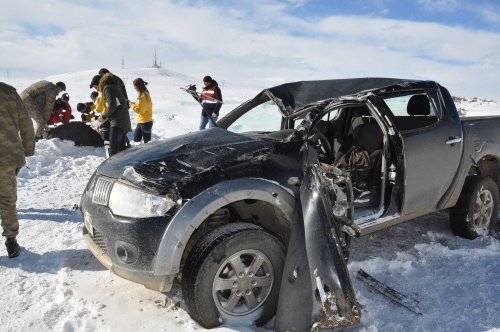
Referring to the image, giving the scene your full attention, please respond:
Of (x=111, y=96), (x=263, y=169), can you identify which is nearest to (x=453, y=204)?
(x=263, y=169)

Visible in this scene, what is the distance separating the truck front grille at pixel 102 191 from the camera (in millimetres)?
2938

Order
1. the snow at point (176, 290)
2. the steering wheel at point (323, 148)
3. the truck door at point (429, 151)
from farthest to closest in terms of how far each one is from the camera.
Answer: the steering wheel at point (323, 148), the truck door at point (429, 151), the snow at point (176, 290)

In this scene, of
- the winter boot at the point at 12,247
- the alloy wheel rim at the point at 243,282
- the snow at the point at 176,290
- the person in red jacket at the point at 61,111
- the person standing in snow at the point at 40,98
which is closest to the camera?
the alloy wheel rim at the point at 243,282

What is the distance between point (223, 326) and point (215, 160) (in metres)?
1.14

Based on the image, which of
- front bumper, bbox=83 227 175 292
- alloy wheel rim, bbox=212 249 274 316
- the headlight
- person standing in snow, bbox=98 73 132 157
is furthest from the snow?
person standing in snow, bbox=98 73 132 157

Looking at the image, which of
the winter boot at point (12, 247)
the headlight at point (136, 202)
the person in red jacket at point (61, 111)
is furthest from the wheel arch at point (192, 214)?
the person in red jacket at point (61, 111)

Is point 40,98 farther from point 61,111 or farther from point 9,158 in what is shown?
point 9,158

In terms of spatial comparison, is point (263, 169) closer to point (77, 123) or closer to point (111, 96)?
point (111, 96)

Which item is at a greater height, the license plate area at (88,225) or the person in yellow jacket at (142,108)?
the person in yellow jacket at (142,108)

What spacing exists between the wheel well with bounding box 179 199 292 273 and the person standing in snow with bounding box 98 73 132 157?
427 centimetres

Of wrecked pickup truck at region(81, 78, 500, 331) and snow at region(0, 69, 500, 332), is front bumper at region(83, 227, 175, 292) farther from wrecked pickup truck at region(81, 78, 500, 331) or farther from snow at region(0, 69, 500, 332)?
snow at region(0, 69, 500, 332)

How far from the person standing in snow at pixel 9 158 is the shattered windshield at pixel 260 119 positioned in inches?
81.8

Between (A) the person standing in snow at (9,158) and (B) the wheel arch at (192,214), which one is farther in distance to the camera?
Result: (A) the person standing in snow at (9,158)

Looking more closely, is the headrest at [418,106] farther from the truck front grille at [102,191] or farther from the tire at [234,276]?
the truck front grille at [102,191]
